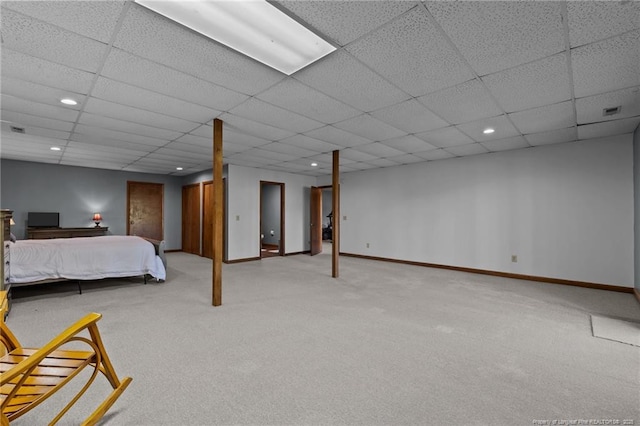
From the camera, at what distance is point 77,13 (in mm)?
1776

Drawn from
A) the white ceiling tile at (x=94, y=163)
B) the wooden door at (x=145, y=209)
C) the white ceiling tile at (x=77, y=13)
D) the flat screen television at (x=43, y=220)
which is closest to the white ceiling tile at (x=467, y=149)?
the white ceiling tile at (x=77, y=13)

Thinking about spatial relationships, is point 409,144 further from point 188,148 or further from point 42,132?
point 42,132

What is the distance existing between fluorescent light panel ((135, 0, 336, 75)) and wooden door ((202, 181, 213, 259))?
5881 mm

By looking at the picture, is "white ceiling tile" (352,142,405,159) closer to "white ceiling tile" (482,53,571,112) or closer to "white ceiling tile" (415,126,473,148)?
"white ceiling tile" (415,126,473,148)

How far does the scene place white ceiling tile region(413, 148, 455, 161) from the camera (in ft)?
18.1

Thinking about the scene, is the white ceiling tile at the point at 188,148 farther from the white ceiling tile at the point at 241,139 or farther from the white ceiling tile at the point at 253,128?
the white ceiling tile at the point at 253,128

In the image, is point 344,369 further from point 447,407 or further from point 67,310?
point 67,310

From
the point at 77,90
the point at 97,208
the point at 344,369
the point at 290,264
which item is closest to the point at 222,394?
the point at 344,369

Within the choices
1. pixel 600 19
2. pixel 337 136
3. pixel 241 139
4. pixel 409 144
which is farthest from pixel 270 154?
pixel 600 19

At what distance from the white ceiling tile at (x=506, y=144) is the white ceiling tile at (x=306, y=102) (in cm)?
284

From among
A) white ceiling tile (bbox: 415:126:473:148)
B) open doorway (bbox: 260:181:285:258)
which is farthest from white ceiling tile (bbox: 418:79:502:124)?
open doorway (bbox: 260:181:285:258)

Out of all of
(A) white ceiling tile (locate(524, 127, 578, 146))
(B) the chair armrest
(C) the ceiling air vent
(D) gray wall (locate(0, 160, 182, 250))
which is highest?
(A) white ceiling tile (locate(524, 127, 578, 146))

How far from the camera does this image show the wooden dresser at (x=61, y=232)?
21.1 feet

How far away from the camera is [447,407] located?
171 centimetres
